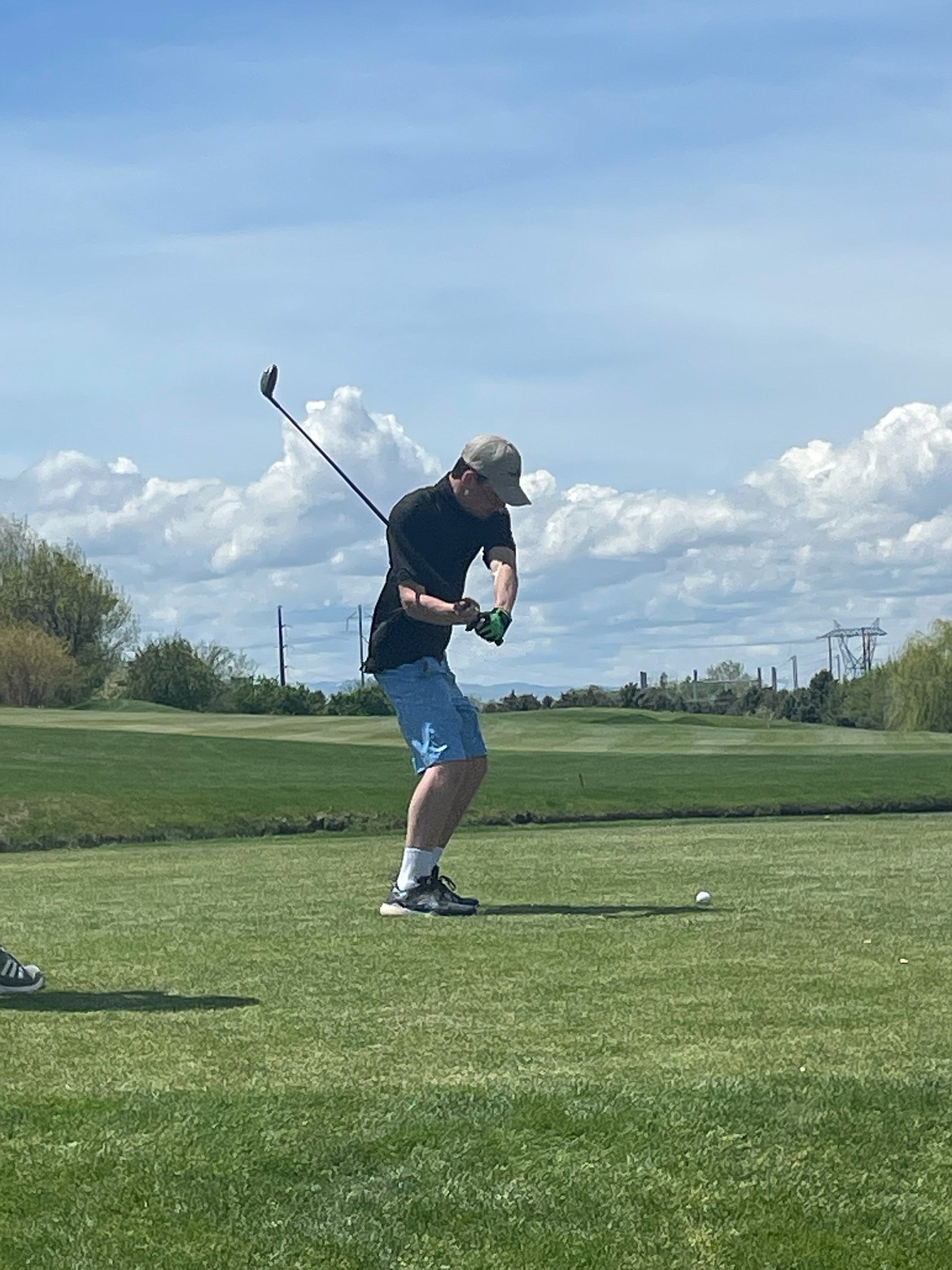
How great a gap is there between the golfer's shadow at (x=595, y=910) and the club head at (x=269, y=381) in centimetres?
399

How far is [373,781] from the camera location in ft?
103

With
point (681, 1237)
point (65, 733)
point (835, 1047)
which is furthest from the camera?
point (65, 733)

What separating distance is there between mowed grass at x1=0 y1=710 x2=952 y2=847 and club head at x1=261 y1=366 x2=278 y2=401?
1172cm

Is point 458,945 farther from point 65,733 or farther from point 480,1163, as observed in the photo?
point 65,733

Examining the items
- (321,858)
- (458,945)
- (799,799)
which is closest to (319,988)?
(458,945)

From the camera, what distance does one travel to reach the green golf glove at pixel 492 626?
8.59 m

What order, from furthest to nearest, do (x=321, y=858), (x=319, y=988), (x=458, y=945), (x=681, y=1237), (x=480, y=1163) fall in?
(x=321, y=858) < (x=458, y=945) < (x=319, y=988) < (x=480, y=1163) < (x=681, y=1237)

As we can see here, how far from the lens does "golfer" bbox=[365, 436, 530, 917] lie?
8703mm

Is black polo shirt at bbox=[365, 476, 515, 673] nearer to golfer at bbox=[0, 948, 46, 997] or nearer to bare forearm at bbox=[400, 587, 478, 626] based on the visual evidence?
bare forearm at bbox=[400, 587, 478, 626]

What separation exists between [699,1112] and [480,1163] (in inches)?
20.3

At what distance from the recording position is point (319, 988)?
5.70 m

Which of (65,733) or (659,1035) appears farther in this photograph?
(65,733)

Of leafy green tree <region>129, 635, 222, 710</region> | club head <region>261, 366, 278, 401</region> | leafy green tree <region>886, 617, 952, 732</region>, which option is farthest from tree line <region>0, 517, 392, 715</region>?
club head <region>261, 366, 278, 401</region>

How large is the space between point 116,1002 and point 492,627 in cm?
354
